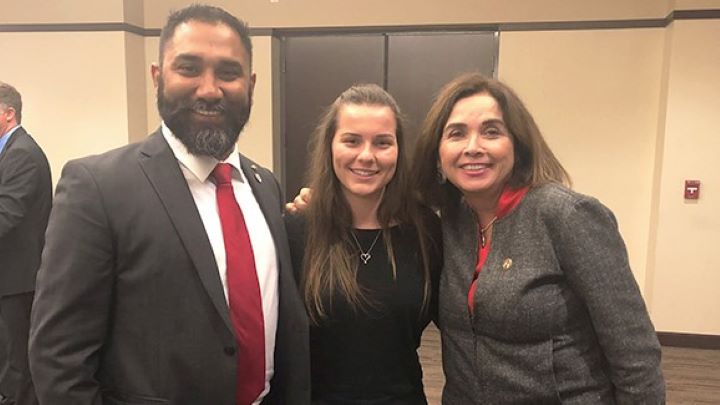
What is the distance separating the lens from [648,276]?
442cm

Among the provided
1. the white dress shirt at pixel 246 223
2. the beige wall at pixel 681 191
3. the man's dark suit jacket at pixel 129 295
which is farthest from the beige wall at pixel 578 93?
the man's dark suit jacket at pixel 129 295

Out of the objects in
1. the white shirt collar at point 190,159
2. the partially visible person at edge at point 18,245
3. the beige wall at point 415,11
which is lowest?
the partially visible person at edge at point 18,245

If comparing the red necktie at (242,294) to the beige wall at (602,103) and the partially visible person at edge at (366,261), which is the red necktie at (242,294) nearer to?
the partially visible person at edge at (366,261)

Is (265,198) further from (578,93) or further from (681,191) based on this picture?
(681,191)

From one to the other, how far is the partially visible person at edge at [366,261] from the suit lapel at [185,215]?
1.34ft

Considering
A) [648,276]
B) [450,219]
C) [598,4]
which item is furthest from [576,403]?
[598,4]

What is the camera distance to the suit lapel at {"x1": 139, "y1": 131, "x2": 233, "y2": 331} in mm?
1235

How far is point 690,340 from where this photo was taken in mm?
4266

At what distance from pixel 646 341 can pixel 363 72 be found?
3847 mm

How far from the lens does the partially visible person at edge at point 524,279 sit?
1303 millimetres

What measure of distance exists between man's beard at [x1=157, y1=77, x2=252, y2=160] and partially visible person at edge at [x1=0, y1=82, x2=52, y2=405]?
7.19ft

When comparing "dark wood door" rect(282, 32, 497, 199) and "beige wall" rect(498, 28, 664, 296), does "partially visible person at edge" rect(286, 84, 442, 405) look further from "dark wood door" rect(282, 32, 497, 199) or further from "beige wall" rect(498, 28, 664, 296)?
"beige wall" rect(498, 28, 664, 296)

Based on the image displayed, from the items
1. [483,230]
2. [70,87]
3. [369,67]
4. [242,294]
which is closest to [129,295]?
[242,294]

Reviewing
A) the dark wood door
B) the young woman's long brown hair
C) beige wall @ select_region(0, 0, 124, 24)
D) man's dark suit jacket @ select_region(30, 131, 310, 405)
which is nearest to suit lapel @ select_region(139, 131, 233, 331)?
man's dark suit jacket @ select_region(30, 131, 310, 405)
